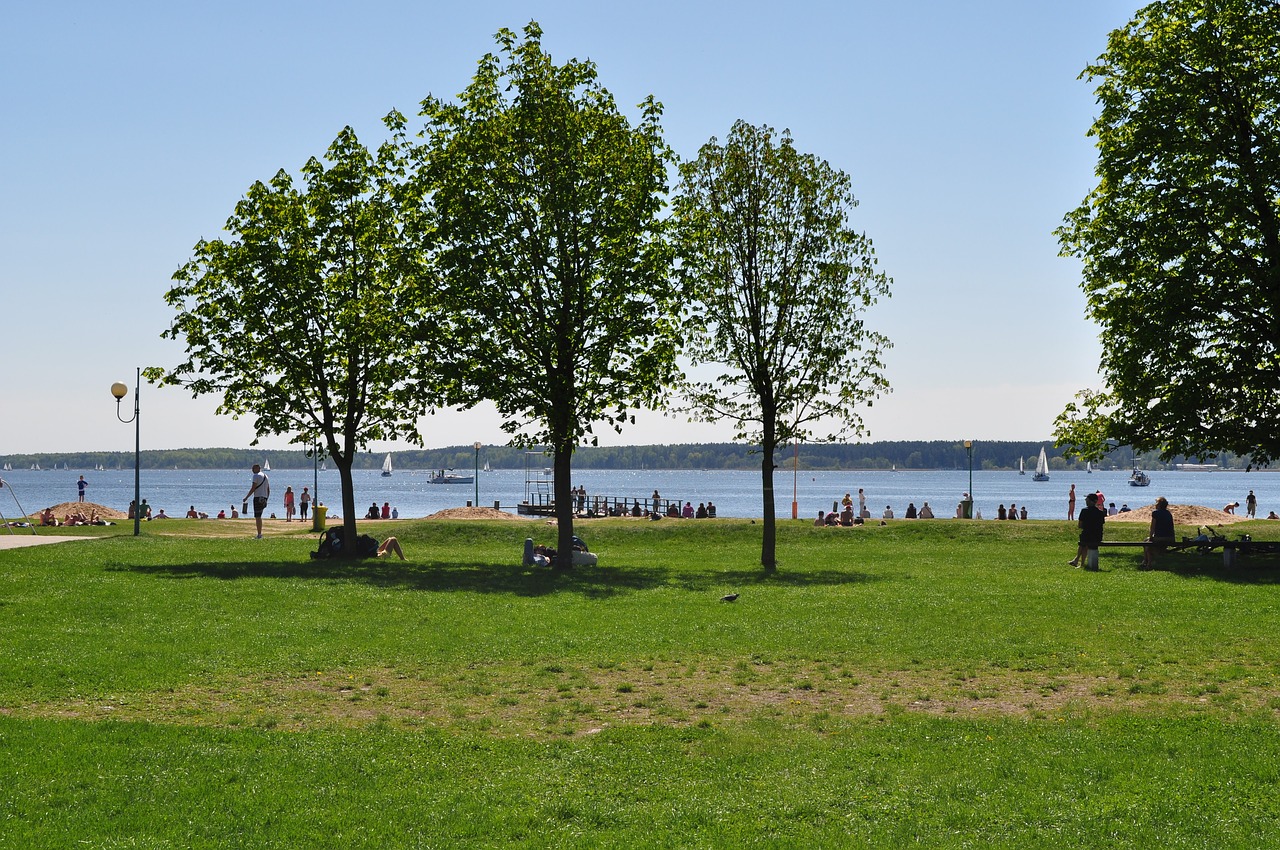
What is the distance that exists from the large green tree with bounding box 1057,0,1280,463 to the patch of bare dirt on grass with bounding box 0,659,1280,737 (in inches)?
644

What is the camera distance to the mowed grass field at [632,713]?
7562 mm

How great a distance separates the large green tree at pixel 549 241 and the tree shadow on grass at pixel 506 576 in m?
1.95

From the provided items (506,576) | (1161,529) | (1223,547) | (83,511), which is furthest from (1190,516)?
(83,511)

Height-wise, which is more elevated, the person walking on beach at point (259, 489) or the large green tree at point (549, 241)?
the large green tree at point (549, 241)

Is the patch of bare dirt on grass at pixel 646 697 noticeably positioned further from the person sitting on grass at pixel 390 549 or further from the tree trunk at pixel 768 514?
the person sitting on grass at pixel 390 549

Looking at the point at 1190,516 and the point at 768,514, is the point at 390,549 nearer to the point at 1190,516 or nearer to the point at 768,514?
the point at 768,514

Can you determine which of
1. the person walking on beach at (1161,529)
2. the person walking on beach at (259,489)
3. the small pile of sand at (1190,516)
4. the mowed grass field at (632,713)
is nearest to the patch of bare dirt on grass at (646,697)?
the mowed grass field at (632,713)

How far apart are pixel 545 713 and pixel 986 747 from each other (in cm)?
403

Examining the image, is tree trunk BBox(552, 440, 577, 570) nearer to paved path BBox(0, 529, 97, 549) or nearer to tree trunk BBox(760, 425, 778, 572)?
tree trunk BBox(760, 425, 778, 572)

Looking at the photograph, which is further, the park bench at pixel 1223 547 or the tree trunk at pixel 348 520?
the tree trunk at pixel 348 520

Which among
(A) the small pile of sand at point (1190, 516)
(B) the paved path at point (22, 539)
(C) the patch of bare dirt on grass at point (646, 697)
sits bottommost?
(C) the patch of bare dirt on grass at point (646, 697)

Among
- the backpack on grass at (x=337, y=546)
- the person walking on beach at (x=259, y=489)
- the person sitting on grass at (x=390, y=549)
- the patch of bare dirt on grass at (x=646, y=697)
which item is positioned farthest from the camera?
the person walking on beach at (x=259, y=489)

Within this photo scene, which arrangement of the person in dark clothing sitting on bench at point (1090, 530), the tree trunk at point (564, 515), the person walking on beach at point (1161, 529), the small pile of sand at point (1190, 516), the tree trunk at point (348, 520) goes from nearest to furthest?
the person in dark clothing sitting on bench at point (1090, 530) → the tree trunk at point (564, 515) → the person walking on beach at point (1161, 529) → the tree trunk at point (348, 520) → the small pile of sand at point (1190, 516)

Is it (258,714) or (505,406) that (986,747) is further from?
(505,406)
